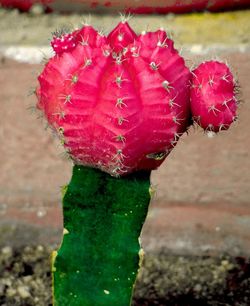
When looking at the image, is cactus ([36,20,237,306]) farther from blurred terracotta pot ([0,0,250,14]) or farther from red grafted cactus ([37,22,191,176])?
blurred terracotta pot ([0,0,250,14])

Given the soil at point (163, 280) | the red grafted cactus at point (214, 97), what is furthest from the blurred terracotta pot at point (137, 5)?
the red grafted cactus at point (214, 97)

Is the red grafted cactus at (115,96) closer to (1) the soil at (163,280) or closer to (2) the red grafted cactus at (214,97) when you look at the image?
(2) the red grafted cactus at (214,97)

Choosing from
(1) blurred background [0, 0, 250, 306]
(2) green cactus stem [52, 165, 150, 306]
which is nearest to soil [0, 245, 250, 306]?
(1) blurred background [0, 0, 250, 306]

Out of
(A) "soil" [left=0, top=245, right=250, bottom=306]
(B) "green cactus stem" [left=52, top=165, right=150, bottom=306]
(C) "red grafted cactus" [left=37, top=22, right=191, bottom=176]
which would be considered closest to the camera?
(C) "red grafted cactus" [left=37, top=22, right=191, bottom=176]

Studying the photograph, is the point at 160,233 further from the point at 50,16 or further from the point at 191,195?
the point at 50,16

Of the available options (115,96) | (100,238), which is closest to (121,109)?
(115,96)

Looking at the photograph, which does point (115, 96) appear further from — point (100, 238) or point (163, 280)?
point (163, 280)
